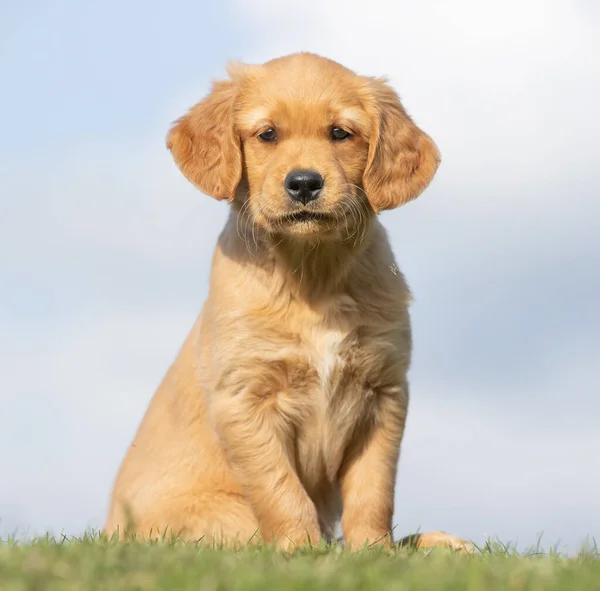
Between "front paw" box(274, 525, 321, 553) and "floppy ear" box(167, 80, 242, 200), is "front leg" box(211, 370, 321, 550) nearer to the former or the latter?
"front paw" box(274, 525, 321, 553)

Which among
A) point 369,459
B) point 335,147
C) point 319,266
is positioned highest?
point 335,147

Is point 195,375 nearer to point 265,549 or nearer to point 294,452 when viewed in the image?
point 294,452

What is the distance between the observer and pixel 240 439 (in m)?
5.20

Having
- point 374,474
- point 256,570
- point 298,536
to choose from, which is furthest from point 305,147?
point 256,570

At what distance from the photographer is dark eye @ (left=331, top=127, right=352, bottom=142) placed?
5142 millimetres

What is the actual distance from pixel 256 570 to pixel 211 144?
2.62 meters

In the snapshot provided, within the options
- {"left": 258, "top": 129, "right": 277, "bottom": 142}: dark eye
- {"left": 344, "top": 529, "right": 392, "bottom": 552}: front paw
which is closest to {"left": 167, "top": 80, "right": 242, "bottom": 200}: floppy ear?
{"left": 258, "top": 129, "right": 277, "bottom": 142}: dark eye

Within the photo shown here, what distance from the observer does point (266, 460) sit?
5141 mm

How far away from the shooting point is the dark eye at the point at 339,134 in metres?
5.14

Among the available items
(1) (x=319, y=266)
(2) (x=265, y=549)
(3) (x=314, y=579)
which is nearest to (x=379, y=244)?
(1) (x=319, y=266)

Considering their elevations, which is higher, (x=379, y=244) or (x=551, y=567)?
(x=379, y=244)

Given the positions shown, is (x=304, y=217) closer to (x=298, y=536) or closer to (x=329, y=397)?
(x=329, y=397)

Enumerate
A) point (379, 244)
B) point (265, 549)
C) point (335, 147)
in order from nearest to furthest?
point (265, 549)
point (335, 147)
point (379, 244)

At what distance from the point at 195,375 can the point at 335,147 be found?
59.3 inches
